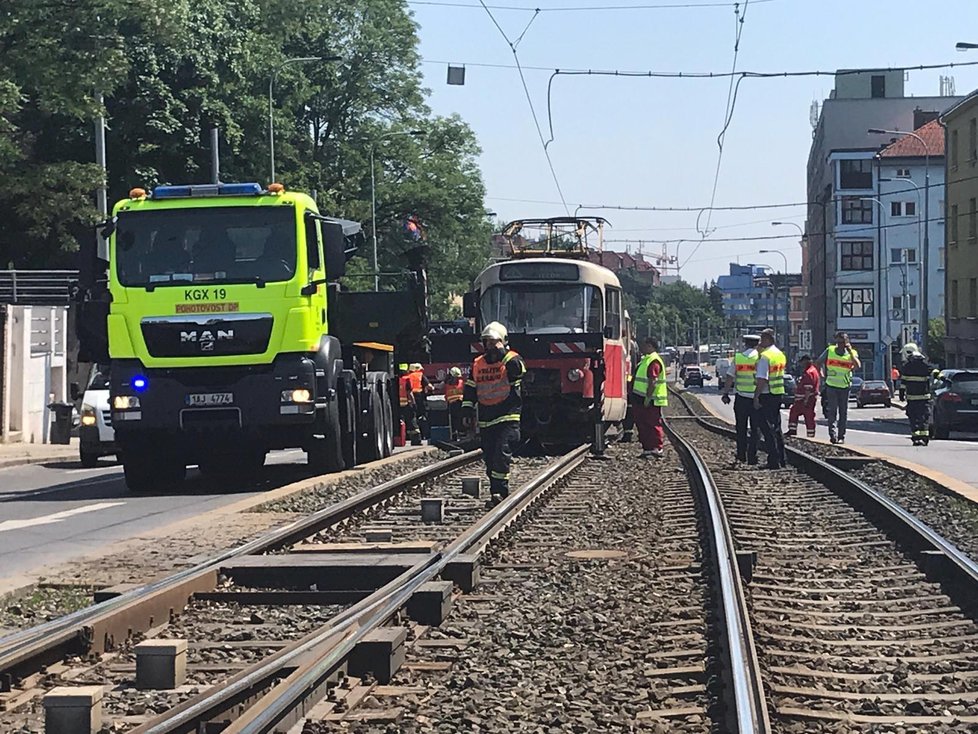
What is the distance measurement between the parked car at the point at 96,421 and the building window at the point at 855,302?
280 feet

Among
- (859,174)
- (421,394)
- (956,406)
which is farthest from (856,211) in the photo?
(421,394)

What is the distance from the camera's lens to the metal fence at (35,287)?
39781mm

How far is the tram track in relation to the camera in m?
6.45

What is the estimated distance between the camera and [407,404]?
3012 cm

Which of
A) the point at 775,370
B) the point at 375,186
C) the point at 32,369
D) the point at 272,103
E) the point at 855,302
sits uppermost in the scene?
the point at 272,103

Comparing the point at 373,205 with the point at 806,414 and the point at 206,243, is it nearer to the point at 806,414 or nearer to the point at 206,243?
the point at 806,414

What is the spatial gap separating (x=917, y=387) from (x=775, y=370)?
8.38 meters

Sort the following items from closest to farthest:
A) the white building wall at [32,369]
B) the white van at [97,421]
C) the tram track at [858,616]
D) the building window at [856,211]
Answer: the tram track at [858,616], the white van at [97,421], the white building wall at [32,369], the building window at [856,211]

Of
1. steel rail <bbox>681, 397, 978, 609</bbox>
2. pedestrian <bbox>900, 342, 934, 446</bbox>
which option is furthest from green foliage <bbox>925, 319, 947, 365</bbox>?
steel rail <bbox>681, 397, 978, 609</bbox>

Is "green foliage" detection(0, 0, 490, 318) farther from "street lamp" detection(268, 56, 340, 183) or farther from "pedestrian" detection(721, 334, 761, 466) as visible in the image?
"pedestrian" detection(721, 334, 761, 466)

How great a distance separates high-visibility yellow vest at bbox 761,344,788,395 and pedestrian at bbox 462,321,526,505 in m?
5.94

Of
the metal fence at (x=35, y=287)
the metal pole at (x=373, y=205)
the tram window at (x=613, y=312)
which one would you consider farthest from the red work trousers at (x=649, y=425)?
the metal pole at (x=373, y=205)

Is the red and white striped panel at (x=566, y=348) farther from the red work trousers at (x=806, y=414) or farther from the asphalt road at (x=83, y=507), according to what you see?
the red work trousers at (x=806, y=414)

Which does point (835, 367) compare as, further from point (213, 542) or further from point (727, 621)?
point (727, 621)
